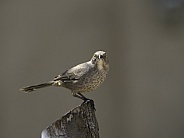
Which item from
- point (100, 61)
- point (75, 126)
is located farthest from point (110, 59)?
point (75, 126)

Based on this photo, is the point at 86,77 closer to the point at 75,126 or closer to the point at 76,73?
the point at 76,73

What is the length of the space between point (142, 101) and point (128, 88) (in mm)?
212

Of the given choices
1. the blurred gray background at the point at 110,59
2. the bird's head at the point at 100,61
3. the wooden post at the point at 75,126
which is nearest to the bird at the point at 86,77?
the bird's head at the point at 100,61

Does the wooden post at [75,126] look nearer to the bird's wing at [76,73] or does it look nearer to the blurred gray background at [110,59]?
the bird's wing at [76,73]

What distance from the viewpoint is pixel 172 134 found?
20.3ft

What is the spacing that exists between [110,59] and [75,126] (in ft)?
12.5

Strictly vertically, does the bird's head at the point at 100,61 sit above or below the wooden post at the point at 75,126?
above

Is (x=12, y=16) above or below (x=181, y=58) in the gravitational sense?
above

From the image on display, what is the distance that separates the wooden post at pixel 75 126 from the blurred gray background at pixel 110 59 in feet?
11.6

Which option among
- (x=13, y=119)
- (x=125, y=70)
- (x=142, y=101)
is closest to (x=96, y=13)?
(x=125, y=70)

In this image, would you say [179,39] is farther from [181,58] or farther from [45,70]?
[45,70]

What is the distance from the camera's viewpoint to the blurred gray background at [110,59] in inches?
236

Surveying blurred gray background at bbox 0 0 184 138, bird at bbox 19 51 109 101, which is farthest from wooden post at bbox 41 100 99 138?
blurred gray background at bbox 0 0 184 138

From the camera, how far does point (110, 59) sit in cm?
606
